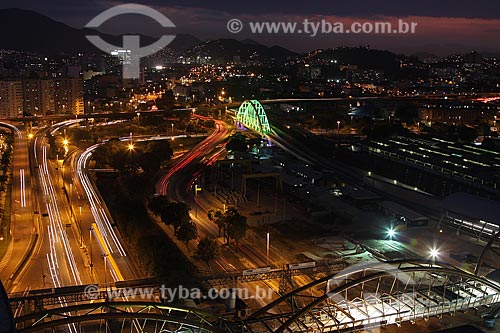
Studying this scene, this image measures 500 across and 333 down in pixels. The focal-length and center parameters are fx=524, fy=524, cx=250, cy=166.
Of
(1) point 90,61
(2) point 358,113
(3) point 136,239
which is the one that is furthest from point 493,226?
(1) point 90,61

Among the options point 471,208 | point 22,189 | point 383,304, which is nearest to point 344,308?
point 383,304

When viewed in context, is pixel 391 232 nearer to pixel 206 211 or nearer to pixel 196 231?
pixel 196 231

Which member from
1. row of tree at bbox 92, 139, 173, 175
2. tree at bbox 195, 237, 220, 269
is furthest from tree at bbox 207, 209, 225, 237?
row of tree at bbox 92, 139, 173, 175

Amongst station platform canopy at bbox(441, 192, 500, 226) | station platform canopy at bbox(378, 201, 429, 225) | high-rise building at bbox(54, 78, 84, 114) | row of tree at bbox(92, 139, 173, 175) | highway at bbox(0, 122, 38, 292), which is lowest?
highway at bbox(0, 122, 38, 292)

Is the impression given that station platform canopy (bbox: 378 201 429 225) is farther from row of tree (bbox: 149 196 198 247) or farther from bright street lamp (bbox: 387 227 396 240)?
row of tree (bbox: 149 196 198 247)

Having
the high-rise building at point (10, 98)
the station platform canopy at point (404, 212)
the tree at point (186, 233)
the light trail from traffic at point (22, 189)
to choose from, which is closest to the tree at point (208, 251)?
the tree at point (186, 233)

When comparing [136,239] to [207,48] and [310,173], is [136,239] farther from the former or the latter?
[207,48]
